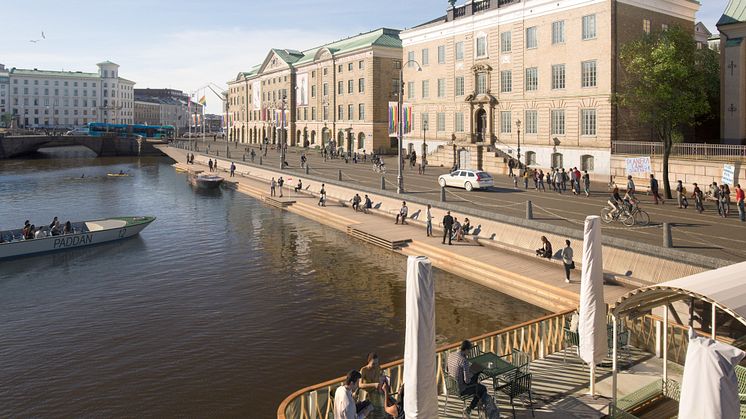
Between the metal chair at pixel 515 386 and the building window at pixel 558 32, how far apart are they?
44262mm

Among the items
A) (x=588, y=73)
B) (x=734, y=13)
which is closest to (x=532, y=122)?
(x=588, y=73)

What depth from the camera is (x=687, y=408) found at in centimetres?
752

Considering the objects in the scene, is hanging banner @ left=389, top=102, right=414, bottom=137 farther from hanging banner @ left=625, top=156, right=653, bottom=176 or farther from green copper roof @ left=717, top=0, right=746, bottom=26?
green copper roof @ left=717, top=0, right=746, bottom=26

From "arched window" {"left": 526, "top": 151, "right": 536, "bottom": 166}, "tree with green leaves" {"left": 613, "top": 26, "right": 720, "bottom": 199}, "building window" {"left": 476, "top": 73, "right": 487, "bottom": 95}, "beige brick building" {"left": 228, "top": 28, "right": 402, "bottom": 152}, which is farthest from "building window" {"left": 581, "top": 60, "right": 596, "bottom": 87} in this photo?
"beige brick building" {"left": 228, "top": 28, "right": 402, "bottom": 152}

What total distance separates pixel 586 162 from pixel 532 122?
7059 mm

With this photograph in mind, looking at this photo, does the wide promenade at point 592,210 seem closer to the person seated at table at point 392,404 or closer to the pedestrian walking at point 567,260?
the pedestrian walking at point 567,260

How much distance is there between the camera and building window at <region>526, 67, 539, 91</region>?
54.0 metres

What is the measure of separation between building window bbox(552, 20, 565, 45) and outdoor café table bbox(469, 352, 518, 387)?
43.8 meters

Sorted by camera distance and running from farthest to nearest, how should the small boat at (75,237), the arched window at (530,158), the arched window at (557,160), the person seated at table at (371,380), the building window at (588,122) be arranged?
the arched window at (530,158), the arched window at (557,160), the building window at (588,122), the small boat at (75,237), the person seated at table at (371,380)

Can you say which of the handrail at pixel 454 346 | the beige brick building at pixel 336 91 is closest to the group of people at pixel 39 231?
the handrail at pixel 454 346

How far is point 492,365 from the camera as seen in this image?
12.9 meters

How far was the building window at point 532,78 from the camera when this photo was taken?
177ft

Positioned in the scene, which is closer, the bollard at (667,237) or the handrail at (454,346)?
the handrail at (454,346)

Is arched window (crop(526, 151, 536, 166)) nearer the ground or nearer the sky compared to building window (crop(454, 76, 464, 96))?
nearer the ground
